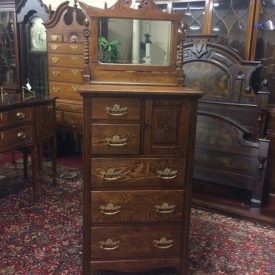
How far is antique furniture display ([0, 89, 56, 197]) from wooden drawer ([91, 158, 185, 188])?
3.68 ft

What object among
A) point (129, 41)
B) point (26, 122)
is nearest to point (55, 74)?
point (26, 122)

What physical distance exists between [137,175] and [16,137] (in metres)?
1.29

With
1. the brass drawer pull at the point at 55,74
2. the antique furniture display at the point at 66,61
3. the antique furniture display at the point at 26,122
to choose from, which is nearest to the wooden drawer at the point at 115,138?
the antique furniture display at the point at 26,122

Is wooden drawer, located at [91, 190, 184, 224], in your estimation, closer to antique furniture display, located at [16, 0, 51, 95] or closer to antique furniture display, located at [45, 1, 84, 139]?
antique furniture display, located at [45, 1, 84, 139]

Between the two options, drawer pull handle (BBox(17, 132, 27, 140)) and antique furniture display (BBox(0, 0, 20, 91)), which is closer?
drawer pull handle (BBox(17, 132, 27, 140))

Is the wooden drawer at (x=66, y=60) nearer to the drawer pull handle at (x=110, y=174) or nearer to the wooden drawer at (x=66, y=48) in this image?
the wooden drawer at (x=66, y=48)

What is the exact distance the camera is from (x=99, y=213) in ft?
5.18

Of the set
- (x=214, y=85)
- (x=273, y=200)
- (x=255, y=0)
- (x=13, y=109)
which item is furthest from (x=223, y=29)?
(x=13, y=109)

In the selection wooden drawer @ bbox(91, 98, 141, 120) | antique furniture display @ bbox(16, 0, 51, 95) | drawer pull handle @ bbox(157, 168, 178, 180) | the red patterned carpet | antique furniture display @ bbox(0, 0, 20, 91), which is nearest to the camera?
wooden drawer @ bbox(91, 98, 141, 120)

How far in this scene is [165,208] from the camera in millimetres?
1611

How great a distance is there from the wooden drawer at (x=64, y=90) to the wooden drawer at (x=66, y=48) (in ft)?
1.10

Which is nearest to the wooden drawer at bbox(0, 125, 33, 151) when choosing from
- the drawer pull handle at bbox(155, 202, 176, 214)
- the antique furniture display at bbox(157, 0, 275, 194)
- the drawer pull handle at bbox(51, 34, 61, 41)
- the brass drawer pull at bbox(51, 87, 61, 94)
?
the brass drawer pull at bbox(51, 87, 61, 94)

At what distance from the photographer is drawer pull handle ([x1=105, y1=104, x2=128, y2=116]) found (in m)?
1.47

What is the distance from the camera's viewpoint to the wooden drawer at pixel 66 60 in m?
3.23
